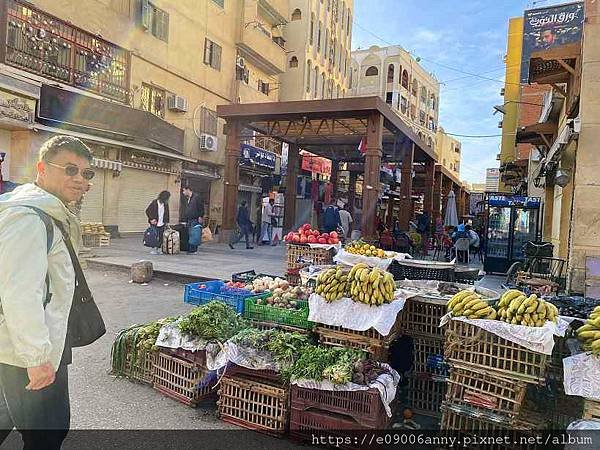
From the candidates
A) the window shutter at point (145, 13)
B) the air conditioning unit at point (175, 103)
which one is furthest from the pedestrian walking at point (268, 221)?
the window shutter at point (145, 13)

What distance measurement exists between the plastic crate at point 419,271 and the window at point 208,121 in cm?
1785

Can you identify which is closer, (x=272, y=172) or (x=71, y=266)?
(x=71, y=266)

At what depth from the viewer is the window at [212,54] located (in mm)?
22562

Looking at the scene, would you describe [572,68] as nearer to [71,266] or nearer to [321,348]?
[321,348]

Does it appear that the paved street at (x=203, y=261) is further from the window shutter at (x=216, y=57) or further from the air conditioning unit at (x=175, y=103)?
the window shutter at (x=216, y=57)

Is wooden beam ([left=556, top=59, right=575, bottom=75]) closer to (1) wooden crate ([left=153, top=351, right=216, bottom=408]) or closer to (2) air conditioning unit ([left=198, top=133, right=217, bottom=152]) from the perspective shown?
(1) wooden crate ([left=153, top=351, right=216, bottom=408])

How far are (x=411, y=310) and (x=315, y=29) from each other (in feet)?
114

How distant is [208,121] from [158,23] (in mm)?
5162

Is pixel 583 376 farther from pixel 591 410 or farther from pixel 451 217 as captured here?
pixel 451 217

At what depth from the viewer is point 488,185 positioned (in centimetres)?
5912

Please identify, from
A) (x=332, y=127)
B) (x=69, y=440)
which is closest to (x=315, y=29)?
(x=332, y=127)

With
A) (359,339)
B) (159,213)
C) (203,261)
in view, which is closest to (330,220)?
(203,261)

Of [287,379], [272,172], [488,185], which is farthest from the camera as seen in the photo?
[488,185]

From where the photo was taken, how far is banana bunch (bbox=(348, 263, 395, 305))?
12.8 feet
